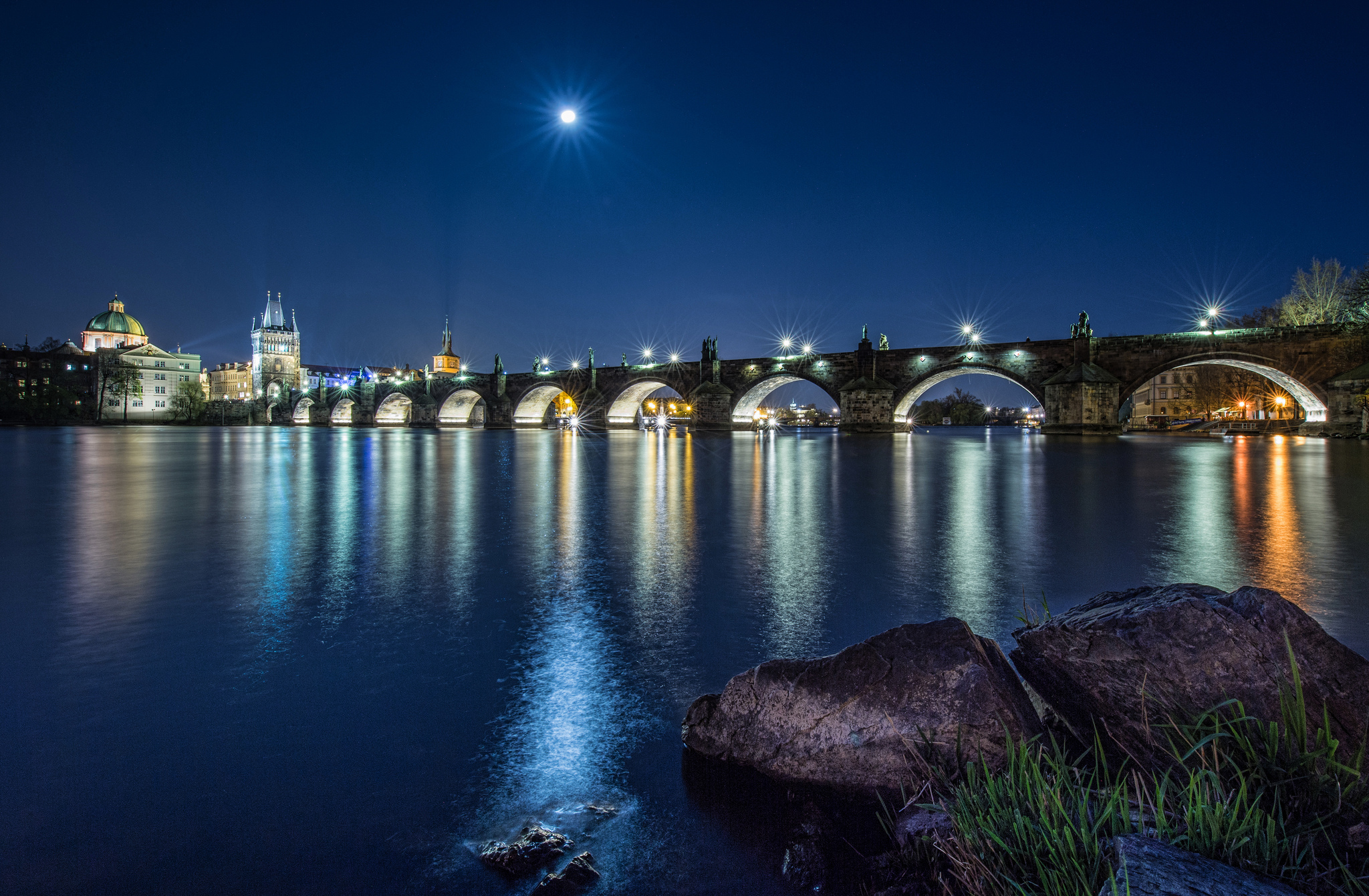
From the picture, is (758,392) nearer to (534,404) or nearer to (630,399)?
(630,399)

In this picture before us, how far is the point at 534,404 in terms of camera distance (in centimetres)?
7362

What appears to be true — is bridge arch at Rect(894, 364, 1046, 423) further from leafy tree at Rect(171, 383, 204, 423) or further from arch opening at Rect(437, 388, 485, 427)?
leafy tree at Rect(171, 383, 204, 423)

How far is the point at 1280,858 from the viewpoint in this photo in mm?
1650

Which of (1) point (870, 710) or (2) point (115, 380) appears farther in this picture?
(2) point (115, 380)

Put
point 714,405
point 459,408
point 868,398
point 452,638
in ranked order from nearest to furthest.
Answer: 1. point 452,638
2. point 868,398
3. point 714,405
4. point 459,408

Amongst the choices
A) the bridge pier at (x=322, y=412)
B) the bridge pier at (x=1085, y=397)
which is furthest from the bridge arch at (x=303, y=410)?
the bridge pier at (x=1085, y=397)

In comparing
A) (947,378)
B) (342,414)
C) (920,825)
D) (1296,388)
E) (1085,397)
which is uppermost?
(342,414)

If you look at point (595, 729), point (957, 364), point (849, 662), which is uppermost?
point (957, 364)

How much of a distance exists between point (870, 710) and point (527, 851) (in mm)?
1279

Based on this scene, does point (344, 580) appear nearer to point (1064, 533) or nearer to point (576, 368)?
point (1064, 533)

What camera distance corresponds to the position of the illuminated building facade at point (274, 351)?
128875 mm

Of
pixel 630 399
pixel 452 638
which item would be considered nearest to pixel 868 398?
pixel 630 399

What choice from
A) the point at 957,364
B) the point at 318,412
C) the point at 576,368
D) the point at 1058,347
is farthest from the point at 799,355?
the point at 318,412

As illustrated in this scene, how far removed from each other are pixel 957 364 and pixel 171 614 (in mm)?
43692
